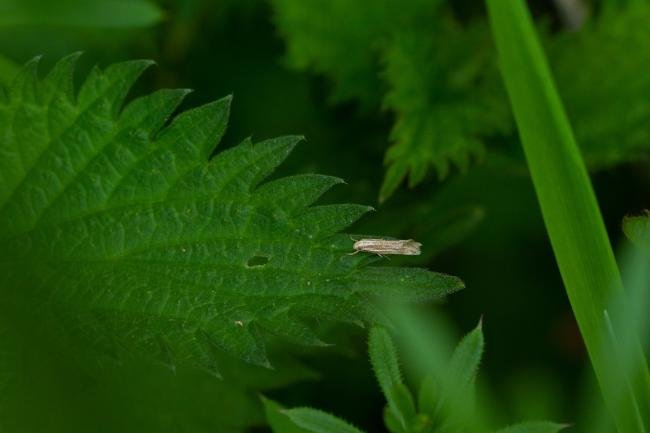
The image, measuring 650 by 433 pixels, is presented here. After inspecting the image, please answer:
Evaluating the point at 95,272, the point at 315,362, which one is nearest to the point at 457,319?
the point at 315,362

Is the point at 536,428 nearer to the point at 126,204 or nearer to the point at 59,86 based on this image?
the point at 126,204

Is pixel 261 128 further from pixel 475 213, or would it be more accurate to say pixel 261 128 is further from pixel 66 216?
pixel 66 216

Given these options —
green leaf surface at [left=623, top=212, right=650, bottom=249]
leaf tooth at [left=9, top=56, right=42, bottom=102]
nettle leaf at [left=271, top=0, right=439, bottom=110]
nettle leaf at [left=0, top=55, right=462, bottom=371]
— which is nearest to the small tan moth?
nettle leaf at [left=0, top=55, right=462, bottom=371]

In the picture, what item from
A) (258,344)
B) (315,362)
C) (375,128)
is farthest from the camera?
(375,128)

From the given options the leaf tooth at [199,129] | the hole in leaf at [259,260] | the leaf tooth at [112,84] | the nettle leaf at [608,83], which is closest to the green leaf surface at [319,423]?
the hole in leaf at [259,260]

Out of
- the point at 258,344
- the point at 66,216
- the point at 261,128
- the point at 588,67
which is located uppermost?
the point at 588,67

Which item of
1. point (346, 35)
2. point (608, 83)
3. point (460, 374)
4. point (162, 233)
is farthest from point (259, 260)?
point (608, 83)

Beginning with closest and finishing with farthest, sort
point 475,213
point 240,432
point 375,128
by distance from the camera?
1. point 240,432
2. point 475,213
3. point 375,128
